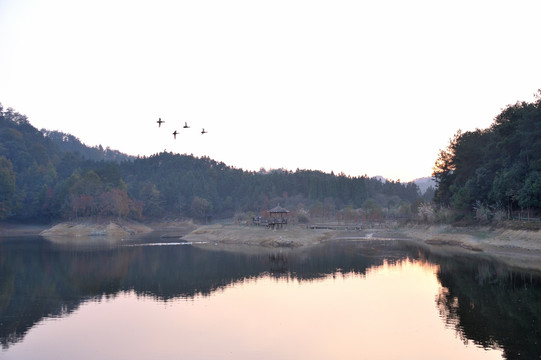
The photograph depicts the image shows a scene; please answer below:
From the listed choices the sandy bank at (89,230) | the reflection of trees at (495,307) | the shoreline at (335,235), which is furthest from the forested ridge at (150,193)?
the reflection of trees at (495,307)

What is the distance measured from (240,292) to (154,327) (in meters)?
11.0

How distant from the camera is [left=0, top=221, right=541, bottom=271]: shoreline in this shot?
50906mm

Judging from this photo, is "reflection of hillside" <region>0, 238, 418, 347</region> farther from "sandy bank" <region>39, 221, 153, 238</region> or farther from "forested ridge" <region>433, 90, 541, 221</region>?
"sandy bank" <region>39, 221, 153, 238</region>

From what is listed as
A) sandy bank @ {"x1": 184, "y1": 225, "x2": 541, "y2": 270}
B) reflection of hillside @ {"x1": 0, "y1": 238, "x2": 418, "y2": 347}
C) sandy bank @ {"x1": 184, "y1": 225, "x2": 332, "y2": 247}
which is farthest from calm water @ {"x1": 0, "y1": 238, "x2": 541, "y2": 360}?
sandy bank @ {"x1": 184, "y1": 225, "x2": 332, "y2": 247}

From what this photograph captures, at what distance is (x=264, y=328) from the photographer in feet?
81.0

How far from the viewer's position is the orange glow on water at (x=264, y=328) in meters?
20.5

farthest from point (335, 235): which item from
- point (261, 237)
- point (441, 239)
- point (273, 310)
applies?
point (273, 310)

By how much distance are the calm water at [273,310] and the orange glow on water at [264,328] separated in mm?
67

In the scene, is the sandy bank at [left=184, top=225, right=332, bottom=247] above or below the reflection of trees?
above

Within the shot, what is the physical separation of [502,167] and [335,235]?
137 ft

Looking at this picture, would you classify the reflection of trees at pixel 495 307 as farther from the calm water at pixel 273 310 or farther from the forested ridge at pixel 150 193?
the forested ridge at pixel 150 193

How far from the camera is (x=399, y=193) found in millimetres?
195625

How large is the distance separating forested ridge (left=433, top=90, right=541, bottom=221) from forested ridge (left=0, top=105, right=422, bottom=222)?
45.1m

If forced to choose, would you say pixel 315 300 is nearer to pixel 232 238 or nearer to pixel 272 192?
pixel 232 238
